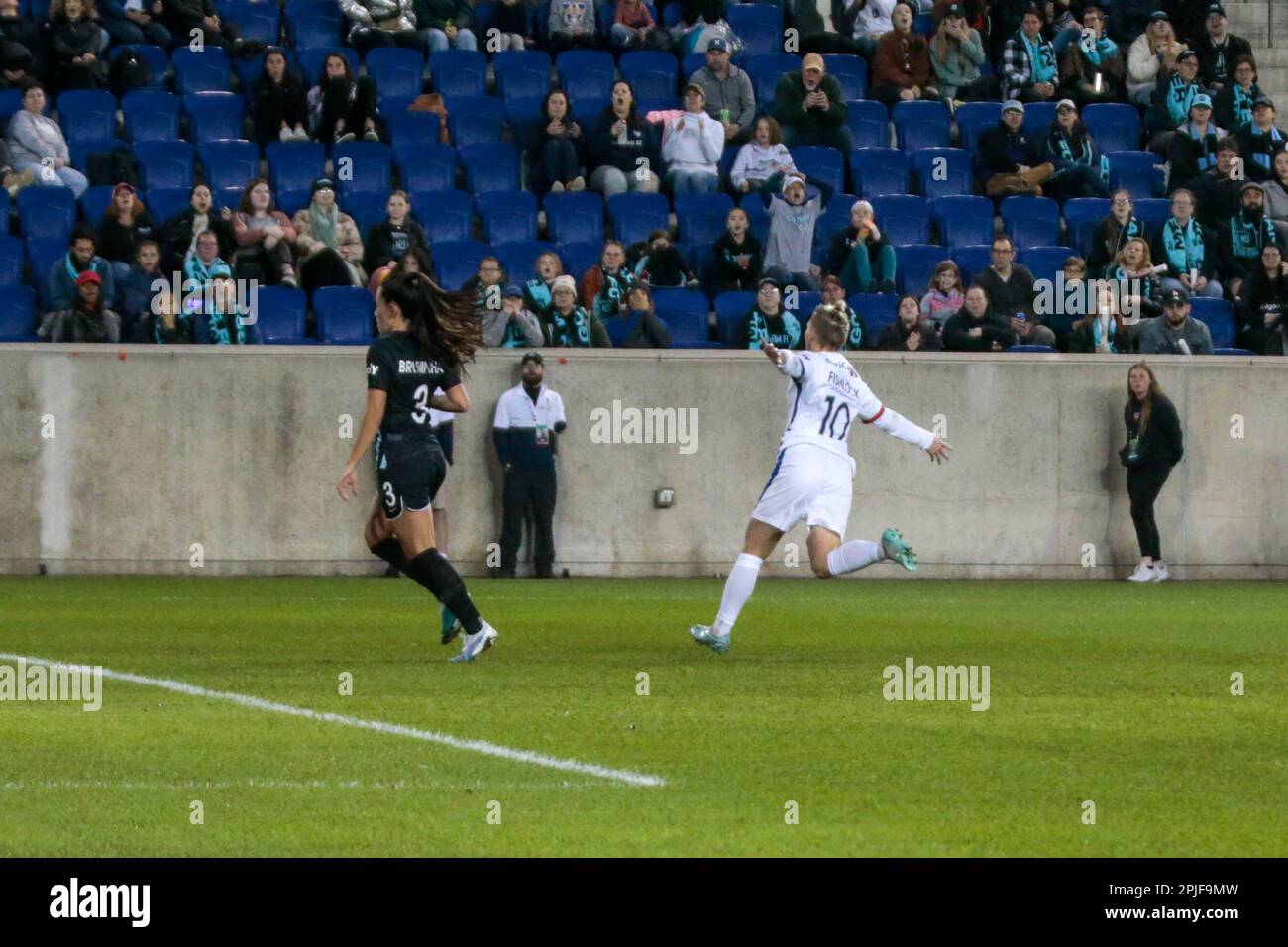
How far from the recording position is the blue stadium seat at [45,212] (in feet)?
74.5

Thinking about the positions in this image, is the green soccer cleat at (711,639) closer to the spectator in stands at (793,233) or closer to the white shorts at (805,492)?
the white shorts at (805,492)

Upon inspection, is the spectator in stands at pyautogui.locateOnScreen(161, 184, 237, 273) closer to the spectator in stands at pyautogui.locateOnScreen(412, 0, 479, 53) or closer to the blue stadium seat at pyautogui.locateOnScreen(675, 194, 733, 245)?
the spectator in stands at pyautogui.locateOnScreen(412, 0, 479, 53)

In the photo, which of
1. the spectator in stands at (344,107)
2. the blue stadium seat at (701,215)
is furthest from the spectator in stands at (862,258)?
the spectator in stands at (344,107)

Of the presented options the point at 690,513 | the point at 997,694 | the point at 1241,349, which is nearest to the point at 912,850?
the point at 997,694

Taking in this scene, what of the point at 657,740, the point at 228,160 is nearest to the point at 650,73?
the point at 228,160

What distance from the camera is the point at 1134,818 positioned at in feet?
24.9

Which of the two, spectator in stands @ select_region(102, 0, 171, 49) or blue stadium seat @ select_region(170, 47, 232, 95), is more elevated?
spectator in stands @ select_region(102, 0, 171, 49)

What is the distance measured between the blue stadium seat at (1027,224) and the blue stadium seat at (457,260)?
5.94 m

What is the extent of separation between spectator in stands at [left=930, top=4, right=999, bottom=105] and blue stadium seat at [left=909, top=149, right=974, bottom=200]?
124 centimetres

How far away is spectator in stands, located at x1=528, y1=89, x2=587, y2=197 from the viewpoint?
78.1ft

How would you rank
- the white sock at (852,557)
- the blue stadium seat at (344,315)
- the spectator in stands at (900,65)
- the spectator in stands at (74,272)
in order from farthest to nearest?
the spectator in stands at (900,65) → the blue stadium seat at (344,315) → the spectator in stands at (74,272) → the white sock at (852,557)

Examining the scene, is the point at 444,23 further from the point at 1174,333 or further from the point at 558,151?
the point at 1174,333

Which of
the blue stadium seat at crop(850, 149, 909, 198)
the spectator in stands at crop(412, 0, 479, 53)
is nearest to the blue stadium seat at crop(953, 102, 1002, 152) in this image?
the blue stadium seat at crop(850, 149, 909, 198)
